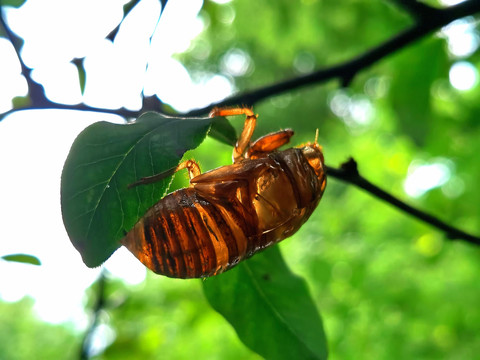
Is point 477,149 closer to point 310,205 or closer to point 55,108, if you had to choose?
point 310,205

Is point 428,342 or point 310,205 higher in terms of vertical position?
point 310,205

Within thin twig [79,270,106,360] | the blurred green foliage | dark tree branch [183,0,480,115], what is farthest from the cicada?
thin twig [79,270,106,360]

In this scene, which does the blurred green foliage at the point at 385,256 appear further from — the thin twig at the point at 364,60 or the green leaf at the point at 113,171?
the green leaf at the point at 113,171

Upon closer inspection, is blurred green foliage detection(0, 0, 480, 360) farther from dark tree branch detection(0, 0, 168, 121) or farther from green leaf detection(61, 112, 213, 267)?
green leaf detection(61, 112, 213, 267)

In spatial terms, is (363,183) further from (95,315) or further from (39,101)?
(95,315)

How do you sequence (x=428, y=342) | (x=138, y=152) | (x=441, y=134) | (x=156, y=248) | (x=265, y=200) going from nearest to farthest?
(x=138, y=152), (x=156, y=248), (x=265, y=200), (x=428, y=342), (x=441, y=134)

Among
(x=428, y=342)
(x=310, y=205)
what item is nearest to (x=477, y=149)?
(x=428, y=342)
